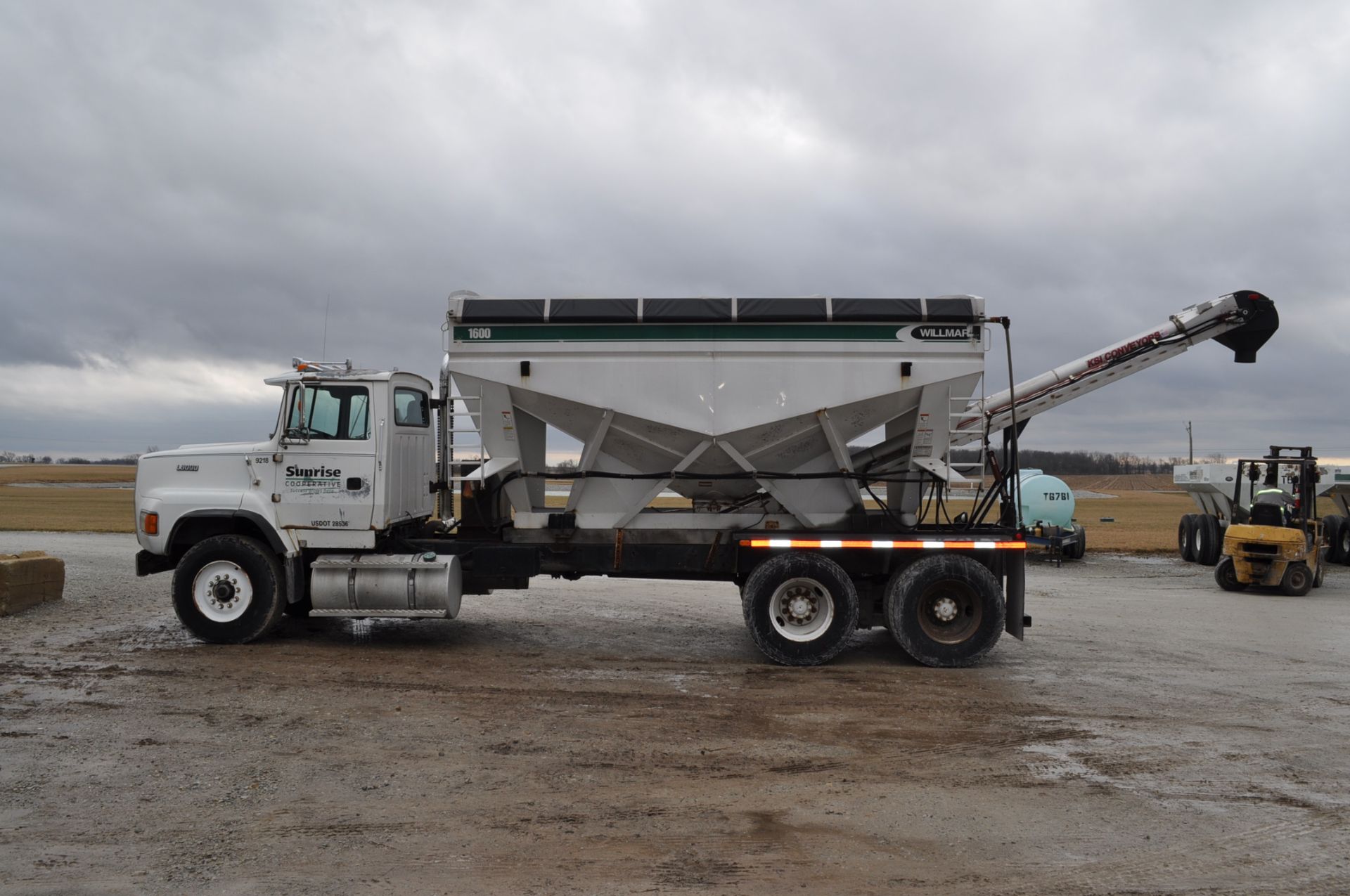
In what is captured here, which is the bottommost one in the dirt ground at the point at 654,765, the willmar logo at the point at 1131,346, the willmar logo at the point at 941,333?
the dirt ground at the point at 654,765

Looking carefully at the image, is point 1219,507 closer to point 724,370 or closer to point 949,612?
point 949,612

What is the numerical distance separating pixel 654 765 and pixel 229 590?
20.1 feet

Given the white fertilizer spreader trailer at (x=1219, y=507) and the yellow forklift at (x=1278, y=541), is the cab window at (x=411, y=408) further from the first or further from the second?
the white fertilizer spreader trailer at (x=1219, y=507)

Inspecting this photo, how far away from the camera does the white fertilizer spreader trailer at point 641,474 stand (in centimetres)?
1008

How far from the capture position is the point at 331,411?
1048 centimetres

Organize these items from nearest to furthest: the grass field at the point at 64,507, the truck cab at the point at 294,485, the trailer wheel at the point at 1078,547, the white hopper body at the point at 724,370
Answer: the white hopper body at the point at 724,370 → the truck cab at the point at 294,485 → the trailer wheel at the point at 1078,547 → the grass field at the point at 64,507

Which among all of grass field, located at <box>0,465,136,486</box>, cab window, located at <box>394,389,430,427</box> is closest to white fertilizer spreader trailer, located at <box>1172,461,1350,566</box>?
cab window, located at <box>394,389,430,427</box>

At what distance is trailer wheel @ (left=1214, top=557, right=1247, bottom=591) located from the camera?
57.3ft

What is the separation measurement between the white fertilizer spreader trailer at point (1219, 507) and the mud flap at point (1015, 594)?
14.5 meters

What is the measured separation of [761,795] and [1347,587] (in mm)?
17698

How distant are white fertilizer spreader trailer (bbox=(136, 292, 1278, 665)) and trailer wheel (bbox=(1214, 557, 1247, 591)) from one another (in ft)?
31.9

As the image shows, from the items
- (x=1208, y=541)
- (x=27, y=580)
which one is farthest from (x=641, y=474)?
(x=1208, y=541)

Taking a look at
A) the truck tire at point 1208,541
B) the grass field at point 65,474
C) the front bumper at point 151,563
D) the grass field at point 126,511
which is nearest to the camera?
the front bumper at point 151,563

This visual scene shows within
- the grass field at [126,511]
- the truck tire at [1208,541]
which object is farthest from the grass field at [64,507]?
the truck tire at [1208,541]
